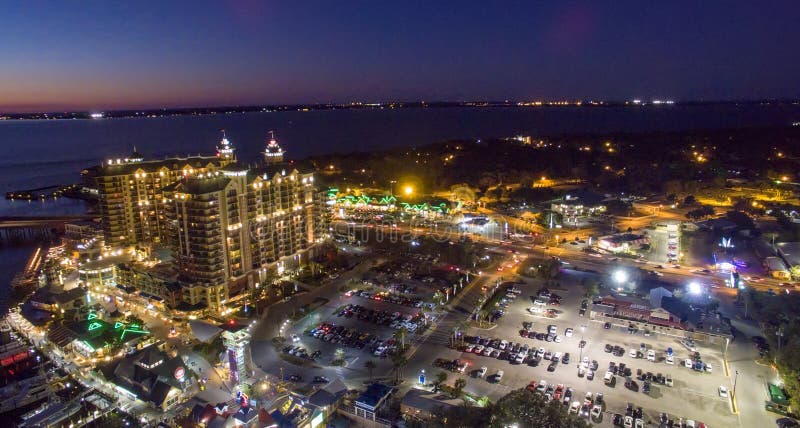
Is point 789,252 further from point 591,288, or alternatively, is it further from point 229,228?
point 229,228

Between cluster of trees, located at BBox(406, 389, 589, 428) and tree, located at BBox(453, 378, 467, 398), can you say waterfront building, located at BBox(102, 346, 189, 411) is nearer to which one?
cluster of trees, located at BBox(406, 389, 589, 428)

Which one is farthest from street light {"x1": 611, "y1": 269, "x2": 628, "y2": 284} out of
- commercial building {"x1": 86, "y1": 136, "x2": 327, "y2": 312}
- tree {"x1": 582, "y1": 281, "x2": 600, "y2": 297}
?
commercial building {"x1": 86, "y1": 136, "x2": 327, "y2": 312}

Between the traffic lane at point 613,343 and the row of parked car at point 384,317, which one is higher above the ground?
the row of parked car at point 384,317

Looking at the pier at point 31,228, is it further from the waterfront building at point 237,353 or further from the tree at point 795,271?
the tree at point 795,271

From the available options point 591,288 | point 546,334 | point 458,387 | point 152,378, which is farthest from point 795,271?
point 152,378

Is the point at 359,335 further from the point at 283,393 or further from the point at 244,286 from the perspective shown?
the point at 244,286

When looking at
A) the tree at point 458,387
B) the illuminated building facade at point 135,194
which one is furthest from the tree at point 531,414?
the illuminated building facade at point 135,194

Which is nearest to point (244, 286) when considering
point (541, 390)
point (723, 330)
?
point (541, 390)
